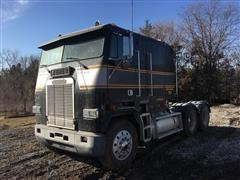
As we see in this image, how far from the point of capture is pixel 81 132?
227 inches

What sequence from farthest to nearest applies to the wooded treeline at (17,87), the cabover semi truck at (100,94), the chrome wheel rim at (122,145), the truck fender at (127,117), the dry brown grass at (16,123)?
1. the wooded treeline at (17,87)
2. the dry brown grass at (16,123)
3. the chrome wheel rim at (122,145)
4. the truck fender at (127,117)
5. the cabover semi truck at (100,94)

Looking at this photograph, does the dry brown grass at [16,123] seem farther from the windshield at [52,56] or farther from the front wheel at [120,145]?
the front wheel at [120,145]

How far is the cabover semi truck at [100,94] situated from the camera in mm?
5668

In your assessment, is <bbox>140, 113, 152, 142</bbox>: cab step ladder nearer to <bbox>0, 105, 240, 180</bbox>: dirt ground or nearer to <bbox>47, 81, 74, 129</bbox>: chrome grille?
<bbox>0, 105, 240, 180</bbox>: dirt ground

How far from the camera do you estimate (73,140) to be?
19.2ft

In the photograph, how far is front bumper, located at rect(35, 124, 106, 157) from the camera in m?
5.46

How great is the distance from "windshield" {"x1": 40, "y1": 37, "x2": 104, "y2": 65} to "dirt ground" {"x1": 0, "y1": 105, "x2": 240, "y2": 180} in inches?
91.2

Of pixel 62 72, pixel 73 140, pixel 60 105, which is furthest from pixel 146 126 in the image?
pixel 62 72

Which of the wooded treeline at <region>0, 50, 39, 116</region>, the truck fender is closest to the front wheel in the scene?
the truck fender

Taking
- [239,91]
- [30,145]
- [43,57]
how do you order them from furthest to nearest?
[239,91] < [30,145] < [43,57]

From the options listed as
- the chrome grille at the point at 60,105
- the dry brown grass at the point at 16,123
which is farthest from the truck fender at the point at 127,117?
the dry brown grass at the point at 16,123

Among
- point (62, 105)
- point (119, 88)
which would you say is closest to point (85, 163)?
point (62, 105)

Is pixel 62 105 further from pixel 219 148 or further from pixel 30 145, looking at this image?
pixel 219 148

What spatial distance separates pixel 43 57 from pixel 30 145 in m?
3.11
